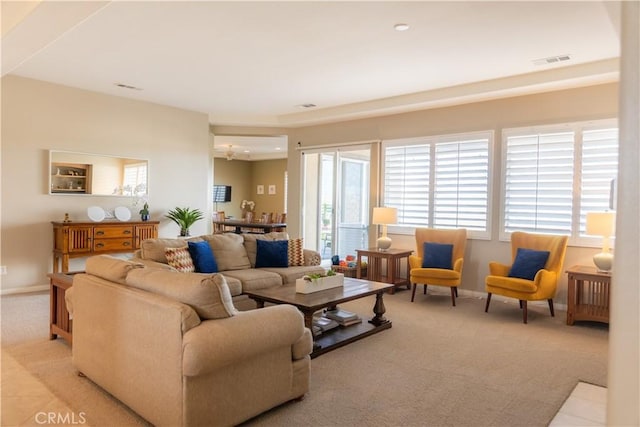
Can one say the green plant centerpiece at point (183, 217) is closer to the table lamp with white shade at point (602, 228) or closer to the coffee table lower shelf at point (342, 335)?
the coffee table lower shelf at point (342, 335)

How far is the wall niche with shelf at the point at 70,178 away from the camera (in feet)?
18.7

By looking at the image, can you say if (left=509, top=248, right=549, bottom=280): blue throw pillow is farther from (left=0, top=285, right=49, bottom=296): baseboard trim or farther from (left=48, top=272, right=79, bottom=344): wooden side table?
(left=0, top=285, right=49, bottom=296): baseboard trim

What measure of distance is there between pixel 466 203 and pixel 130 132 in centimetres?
503

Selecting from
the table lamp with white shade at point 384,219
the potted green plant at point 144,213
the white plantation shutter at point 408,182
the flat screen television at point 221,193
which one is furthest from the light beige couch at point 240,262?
the flat screen television at point 221,193

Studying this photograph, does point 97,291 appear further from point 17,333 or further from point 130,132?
point 130,132

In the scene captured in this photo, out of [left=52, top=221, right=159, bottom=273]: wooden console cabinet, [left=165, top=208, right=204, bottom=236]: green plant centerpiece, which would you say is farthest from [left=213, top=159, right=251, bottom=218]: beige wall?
[left=52, top=221, right=159, bottom=273]: wooden console cabinet

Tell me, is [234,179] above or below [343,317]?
above

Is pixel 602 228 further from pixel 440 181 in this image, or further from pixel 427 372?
pixel 427 372

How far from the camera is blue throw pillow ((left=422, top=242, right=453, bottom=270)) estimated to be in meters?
5.49

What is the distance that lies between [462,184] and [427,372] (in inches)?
133

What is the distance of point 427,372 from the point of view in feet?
10.4

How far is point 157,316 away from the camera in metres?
2.23

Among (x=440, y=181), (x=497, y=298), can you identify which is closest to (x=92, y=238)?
(x=440, y=181)

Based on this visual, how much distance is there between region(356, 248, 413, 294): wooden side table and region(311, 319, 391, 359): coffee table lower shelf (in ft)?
5.53
